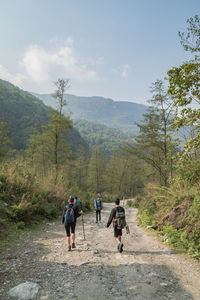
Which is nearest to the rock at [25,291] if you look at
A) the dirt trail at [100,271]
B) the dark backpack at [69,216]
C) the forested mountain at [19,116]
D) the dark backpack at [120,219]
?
the dirt trail at [100,271]

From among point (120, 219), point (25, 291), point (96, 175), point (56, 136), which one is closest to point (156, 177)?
point (56, 136)

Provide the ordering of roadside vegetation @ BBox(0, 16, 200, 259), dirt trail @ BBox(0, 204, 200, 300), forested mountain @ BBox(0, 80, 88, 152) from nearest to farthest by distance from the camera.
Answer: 1. dirt trail @ BBox(0, 204, 200, 300)
2. roadside vegetation @ BBox(0, 16, 200, 259)
3. forested mountain @ BBox(0, 80, 88, 152)

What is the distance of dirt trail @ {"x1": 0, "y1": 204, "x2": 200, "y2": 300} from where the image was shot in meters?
3.44

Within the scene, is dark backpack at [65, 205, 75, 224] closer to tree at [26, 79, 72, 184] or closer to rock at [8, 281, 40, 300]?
rock at [8, 281, 40, 300]

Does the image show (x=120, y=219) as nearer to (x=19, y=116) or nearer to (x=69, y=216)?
(x=69, y=216)

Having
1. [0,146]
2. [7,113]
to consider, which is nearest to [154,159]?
[0,146]

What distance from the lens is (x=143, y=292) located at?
3469 mm

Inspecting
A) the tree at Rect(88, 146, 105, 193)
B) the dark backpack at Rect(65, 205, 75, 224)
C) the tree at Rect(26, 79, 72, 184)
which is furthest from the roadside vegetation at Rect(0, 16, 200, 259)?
the tree at Rect(88, 146, 105, 193)

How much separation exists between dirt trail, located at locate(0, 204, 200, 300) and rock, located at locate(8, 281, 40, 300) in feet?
0.38

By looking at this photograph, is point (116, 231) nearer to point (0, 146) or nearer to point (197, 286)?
point (197, 286)

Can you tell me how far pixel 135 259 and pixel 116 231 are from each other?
1094mm

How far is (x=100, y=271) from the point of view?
427 centimetres

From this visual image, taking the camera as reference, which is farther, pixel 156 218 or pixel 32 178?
pixel 32 178

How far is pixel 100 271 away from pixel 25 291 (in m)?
1.72
